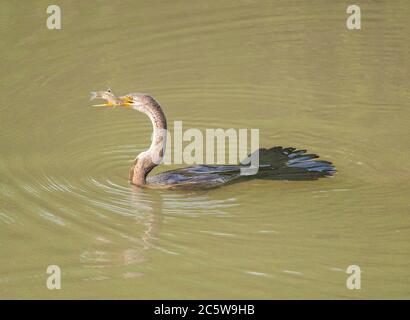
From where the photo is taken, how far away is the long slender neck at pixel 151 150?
881 cm

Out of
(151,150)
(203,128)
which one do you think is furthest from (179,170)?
(203,128)

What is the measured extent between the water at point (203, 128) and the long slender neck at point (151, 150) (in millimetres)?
249

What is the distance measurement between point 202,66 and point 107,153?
271cm

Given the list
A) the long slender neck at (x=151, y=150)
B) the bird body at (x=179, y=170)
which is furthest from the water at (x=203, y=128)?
the long slender neck at (x=151, y=150)

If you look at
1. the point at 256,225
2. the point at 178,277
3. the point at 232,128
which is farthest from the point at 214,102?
the point at 178,277

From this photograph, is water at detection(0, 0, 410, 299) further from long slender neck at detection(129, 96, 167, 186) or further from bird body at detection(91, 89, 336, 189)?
long slender neck at detection(129, 96, 167, 186)

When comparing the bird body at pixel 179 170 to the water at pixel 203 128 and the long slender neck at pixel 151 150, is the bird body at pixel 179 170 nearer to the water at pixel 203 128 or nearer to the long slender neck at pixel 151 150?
the long slender neck at pixel 151 150

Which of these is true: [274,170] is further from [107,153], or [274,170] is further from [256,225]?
[107,153]

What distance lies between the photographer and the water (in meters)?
7.14

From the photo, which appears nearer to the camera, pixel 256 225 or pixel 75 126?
pixel 256 225

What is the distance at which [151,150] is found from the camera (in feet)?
29.3

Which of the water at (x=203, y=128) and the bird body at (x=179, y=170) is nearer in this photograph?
the water at (x=203, y=128)

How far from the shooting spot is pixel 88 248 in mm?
7496

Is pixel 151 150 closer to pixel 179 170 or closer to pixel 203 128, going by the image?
pixel 179 170
